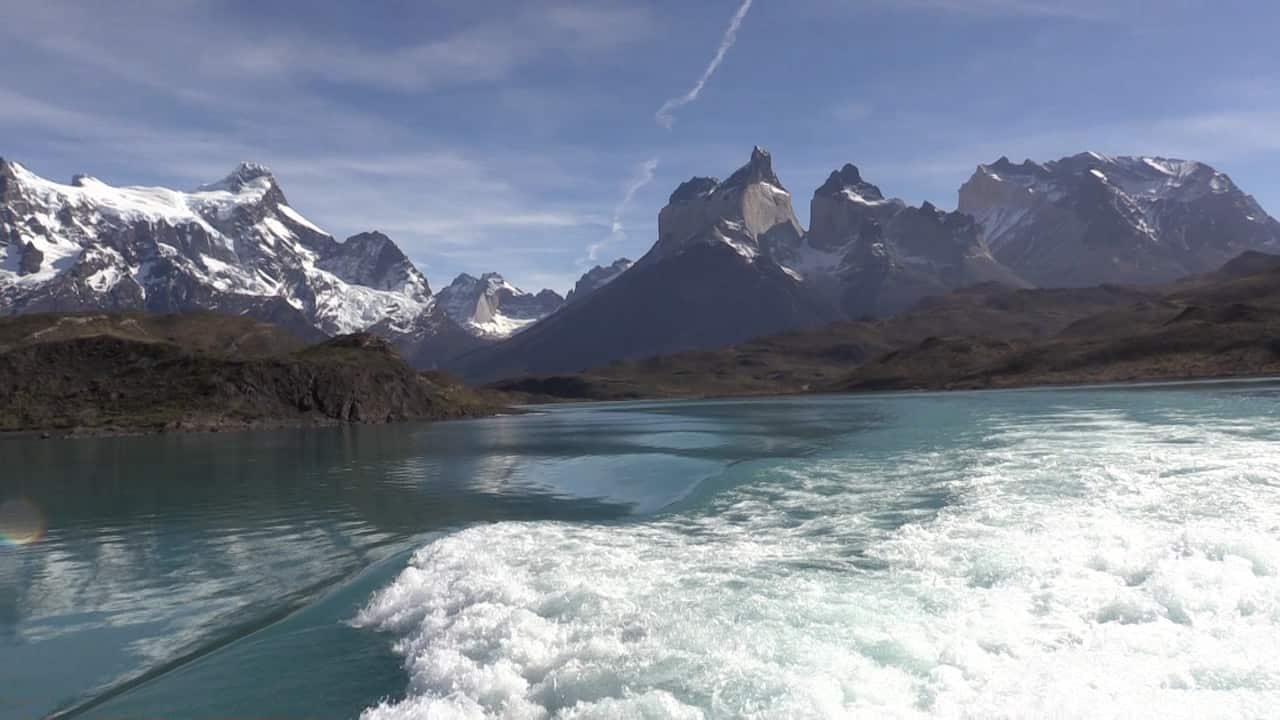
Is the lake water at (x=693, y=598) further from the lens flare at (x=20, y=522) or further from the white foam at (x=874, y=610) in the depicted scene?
the lens flare at (x=20, y=522)

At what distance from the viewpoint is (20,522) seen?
40.6 meters

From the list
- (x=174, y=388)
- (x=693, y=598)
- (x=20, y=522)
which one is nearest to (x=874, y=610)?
(x=693, y=598)

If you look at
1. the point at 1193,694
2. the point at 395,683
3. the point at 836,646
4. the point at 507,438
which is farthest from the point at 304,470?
the point at 1193,694

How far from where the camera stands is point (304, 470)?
64438 mm

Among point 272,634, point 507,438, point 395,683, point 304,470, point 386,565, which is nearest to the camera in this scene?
point 395,683

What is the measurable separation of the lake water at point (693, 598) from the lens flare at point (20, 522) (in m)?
0.28

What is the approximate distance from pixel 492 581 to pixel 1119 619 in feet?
51.0

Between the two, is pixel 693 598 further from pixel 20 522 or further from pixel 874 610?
pixel 20 522

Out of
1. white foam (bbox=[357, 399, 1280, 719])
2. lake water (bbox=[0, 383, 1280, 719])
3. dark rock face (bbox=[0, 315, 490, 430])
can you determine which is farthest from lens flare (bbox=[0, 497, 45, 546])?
dark rock face (bbox=[0, 315, 490, 430])

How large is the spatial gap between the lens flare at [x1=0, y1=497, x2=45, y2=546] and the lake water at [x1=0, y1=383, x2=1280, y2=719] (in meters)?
0.28

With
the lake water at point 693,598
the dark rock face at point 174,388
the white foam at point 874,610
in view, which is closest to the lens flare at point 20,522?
the lake water at point 693,598

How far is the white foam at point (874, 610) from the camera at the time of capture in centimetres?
1441

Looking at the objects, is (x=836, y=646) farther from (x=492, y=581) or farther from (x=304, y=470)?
(x=304, y=470)

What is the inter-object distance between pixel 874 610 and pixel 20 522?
4364 centimetres
